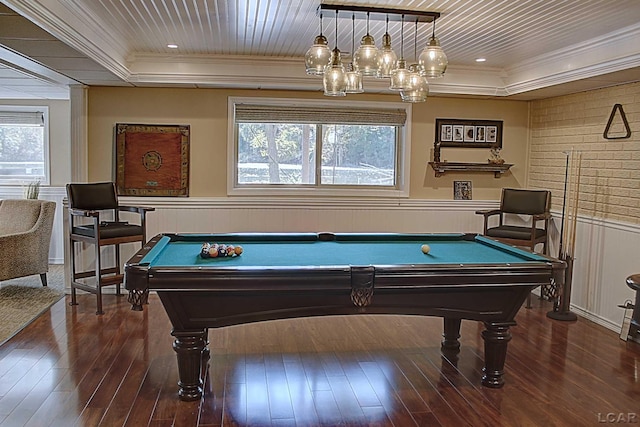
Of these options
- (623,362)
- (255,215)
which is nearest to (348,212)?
(255,215)

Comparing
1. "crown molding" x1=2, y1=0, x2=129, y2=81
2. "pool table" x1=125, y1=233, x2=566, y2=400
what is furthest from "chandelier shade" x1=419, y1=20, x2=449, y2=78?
"crown molding" x1=2, y1=0, x2=129, y2=81

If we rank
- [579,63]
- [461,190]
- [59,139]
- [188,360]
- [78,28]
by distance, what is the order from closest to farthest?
[188,360] < [78,28] < [579,63] < [461,190] < [59,139]

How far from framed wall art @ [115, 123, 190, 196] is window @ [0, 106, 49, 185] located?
246 cm

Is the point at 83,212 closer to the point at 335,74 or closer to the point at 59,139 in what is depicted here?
the point at 335,74

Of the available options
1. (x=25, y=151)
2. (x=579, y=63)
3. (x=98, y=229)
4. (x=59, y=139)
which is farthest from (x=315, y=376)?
(x=25, y=151)

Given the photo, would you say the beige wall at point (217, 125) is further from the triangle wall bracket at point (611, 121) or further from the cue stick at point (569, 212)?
the triangle wall bracket at point (611, 121)

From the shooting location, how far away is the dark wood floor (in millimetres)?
2998

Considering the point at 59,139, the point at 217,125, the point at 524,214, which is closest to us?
the point at 524,214

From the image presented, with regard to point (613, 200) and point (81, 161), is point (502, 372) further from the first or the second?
point (81, 161)

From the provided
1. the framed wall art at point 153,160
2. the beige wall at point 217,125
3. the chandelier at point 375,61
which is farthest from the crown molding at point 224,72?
the chandelier at point 375,61

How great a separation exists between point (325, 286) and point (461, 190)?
12.0 feet

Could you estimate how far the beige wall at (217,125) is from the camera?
5637 mm

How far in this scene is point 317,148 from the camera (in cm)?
605

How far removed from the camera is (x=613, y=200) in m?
4.84
